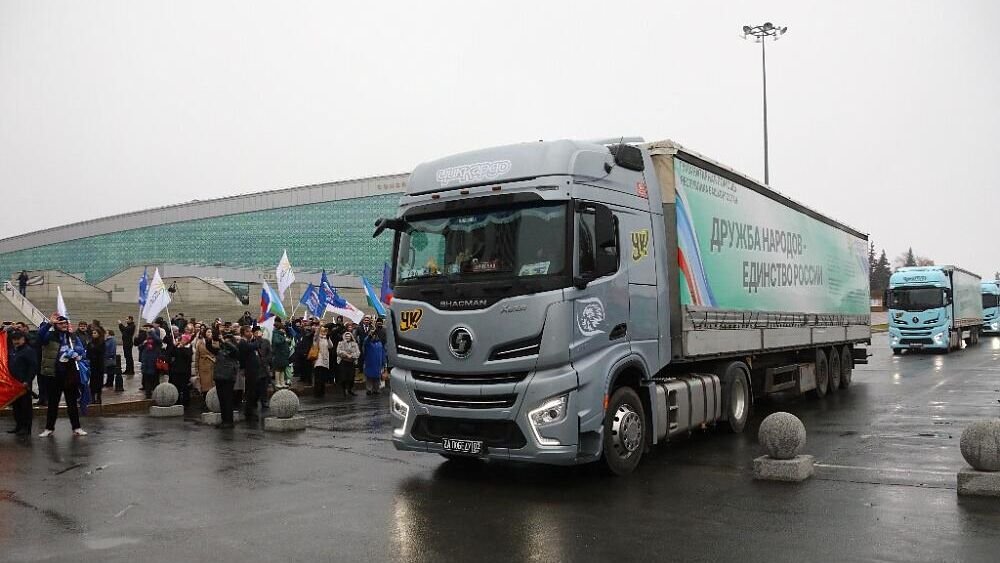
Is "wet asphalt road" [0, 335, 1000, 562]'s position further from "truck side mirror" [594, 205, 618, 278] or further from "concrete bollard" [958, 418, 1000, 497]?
"truck side mirror" [594, 205, 618, 278]

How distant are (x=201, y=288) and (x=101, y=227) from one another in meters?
38.8

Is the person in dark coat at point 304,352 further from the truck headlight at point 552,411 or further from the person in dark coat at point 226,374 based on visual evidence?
the truck headlight at point 552,411

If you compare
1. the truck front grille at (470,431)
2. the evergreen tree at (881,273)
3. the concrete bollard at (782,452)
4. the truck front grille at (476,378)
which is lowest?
the concrete bollard at (782,452)

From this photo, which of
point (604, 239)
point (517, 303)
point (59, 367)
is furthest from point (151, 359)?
point (604, 239)

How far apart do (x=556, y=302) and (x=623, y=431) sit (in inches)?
69.6

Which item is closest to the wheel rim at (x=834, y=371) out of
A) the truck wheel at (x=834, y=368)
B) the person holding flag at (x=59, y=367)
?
the truck wheel at (x=834, y=368)

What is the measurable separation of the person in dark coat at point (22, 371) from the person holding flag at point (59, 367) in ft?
0.72

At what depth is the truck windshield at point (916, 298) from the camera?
3400 centimetres

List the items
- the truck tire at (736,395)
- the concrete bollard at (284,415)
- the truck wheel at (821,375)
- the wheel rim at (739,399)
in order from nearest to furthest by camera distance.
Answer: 1. the truck tire at (736,395)
2. the wheel rim at (739,399)
3. the concrete bollard at (284,415)
4. the truck wheel at (821,375)

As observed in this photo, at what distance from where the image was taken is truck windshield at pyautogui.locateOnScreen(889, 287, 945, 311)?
112ft

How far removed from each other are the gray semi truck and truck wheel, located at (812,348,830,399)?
700 centimetres

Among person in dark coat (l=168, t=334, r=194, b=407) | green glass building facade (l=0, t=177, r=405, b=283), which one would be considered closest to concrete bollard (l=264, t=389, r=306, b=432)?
person in dark coat (l=168, t=334, r=194, b=407)

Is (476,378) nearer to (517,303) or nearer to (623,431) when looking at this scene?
(517,303)

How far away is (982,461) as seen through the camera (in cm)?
803
